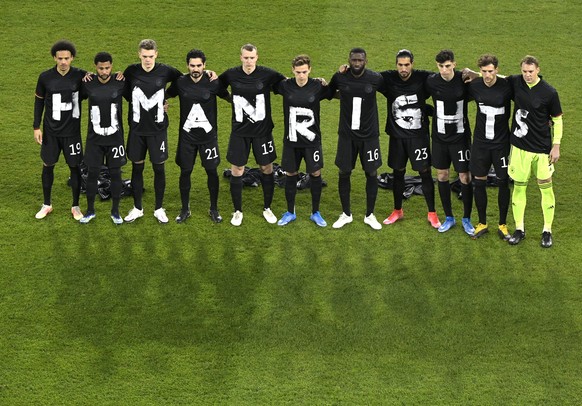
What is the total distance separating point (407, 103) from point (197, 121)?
7.30ft

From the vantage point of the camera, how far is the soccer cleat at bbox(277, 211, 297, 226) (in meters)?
12.5

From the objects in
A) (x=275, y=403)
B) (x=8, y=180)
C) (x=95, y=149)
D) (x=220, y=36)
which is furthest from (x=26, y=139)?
(x=275, y=403)

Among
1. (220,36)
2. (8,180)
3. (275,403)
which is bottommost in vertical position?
(275,403)

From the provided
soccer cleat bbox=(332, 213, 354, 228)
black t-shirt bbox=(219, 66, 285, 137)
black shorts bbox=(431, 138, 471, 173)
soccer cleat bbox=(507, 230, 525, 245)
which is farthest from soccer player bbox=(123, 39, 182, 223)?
soccer cleat bbox=(507, 230, 525, 245)

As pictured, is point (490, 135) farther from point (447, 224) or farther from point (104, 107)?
point (104, 107)

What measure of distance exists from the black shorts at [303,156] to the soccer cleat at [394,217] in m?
1.00

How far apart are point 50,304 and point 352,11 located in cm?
829

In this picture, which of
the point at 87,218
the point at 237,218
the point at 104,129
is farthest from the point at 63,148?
the point at 237,218

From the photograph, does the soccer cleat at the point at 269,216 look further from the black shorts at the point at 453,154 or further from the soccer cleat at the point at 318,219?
the black shorts at the point at 453,154

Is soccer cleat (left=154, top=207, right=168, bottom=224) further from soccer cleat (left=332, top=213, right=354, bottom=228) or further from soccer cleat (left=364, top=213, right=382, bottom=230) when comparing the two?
soccer cleat (left=364, top=213, right=382, bottom=230)

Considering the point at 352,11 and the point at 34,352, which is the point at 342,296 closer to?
the point at 34,352

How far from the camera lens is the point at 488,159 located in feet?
39.2

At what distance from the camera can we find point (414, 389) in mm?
9805

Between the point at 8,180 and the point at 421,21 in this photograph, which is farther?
the point at 421,21
